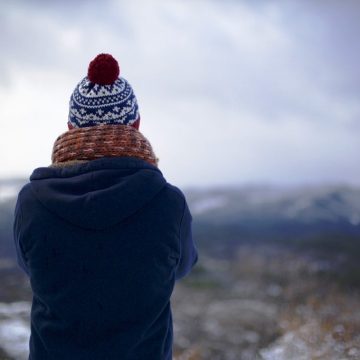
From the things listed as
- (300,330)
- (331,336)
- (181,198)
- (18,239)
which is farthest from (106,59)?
(300,330)

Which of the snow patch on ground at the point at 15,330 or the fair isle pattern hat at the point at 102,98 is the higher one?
the fair isle pattern hat at the point at 102,98

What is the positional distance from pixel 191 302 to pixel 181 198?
10.8 metres

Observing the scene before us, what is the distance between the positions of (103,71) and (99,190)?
0.61 m

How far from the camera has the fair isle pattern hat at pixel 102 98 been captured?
1977 mm

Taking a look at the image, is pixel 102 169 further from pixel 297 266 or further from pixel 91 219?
pixel 297 266

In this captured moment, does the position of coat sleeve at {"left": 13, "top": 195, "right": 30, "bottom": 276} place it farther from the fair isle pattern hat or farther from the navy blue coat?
the fair isle pattern hat

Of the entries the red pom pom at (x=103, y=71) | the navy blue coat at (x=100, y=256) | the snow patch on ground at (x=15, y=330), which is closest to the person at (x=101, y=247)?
the navy blue coat at (x=100, y=256)

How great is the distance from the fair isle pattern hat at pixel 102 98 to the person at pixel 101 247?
0.09m

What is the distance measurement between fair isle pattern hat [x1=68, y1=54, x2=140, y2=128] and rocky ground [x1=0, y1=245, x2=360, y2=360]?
320cm

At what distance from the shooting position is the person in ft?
5.68

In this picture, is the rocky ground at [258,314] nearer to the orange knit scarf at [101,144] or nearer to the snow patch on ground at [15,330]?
the snow patch on ground at [15,330]

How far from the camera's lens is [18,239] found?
1.90m

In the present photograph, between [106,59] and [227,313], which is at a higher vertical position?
[106,59]

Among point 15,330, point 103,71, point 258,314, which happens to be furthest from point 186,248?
point 258,314
